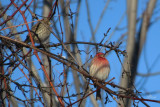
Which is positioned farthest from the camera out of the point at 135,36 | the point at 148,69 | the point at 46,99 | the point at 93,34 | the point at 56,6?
the point at 93,34

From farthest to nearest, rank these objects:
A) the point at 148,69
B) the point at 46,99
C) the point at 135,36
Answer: the point at 148,69 < the point at 135,36 < the point at 46,99

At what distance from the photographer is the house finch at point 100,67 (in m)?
3.60

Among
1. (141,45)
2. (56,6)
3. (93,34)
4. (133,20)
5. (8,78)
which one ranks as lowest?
(8,78)

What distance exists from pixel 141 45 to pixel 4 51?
2.43 meters

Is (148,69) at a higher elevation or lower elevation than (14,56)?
higher

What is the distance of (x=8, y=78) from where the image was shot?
2533mm

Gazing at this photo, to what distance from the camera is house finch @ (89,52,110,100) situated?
3.60m

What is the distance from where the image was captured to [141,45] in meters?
4.32

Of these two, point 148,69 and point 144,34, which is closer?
point 144,34

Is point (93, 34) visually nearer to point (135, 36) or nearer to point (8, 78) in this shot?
point (135, 36)

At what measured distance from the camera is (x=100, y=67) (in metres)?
3.65

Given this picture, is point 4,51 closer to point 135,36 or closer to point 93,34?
point 135,36

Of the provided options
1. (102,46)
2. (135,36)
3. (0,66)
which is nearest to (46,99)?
(0,66)

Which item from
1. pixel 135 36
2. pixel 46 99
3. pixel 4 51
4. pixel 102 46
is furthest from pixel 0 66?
pixel 135 36
